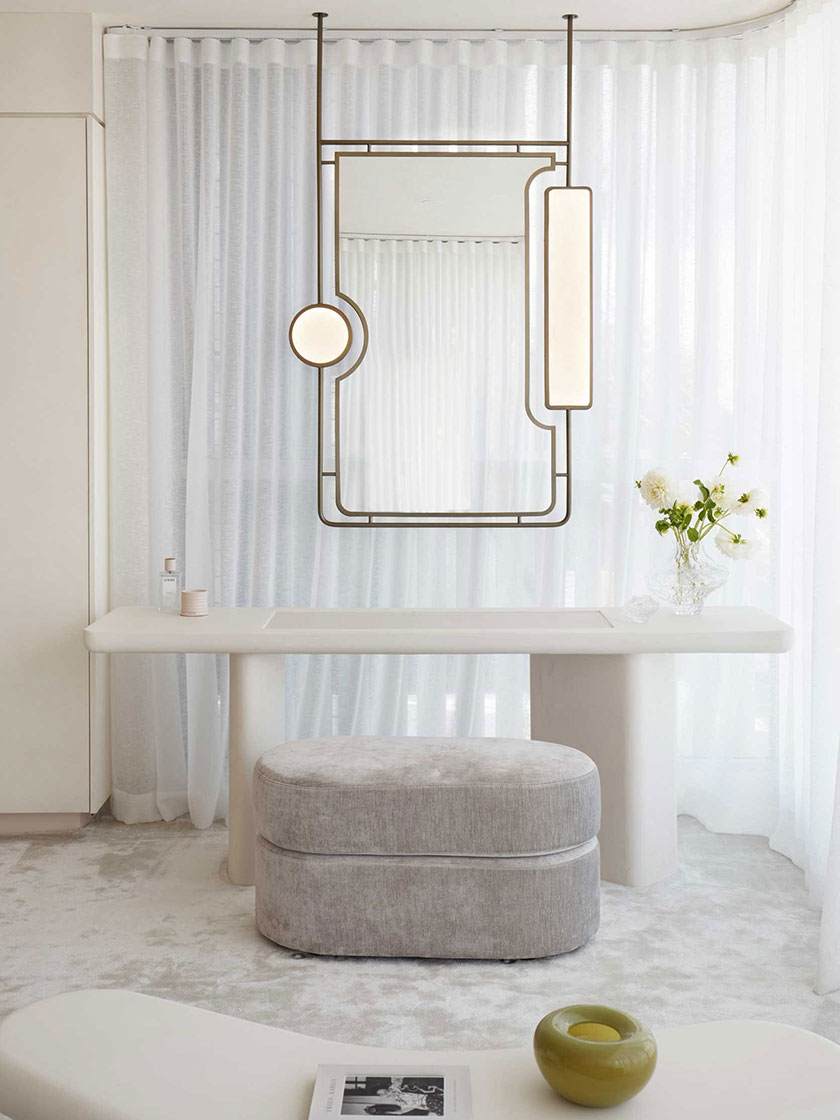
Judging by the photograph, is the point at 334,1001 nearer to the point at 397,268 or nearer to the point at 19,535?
the point at 19,535

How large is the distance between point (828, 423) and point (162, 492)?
203 cm

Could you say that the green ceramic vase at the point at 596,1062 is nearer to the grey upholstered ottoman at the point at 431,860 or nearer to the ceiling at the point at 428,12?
the grey upholstered ottoman at the point at 431,860

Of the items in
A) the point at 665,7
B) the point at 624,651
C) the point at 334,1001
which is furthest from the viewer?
the point at 665,7

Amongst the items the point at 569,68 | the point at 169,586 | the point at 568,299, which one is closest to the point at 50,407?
the point at 169,586

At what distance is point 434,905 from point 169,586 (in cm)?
138

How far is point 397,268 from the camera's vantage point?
3.49m

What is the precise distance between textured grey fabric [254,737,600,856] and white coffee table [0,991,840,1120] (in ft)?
3.09

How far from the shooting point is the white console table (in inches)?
116

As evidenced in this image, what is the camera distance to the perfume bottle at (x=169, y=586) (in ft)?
11.2

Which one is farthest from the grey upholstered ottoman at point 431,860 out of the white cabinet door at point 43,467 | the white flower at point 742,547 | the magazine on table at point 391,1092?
the white cabinet door at point 43,467

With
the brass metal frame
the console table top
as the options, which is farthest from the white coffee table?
the brass metal frame

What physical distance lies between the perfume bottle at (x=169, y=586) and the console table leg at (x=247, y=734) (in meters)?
0.39

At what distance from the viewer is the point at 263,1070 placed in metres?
1.48

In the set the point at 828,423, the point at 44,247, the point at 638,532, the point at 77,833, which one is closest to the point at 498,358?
the point at 638,532
